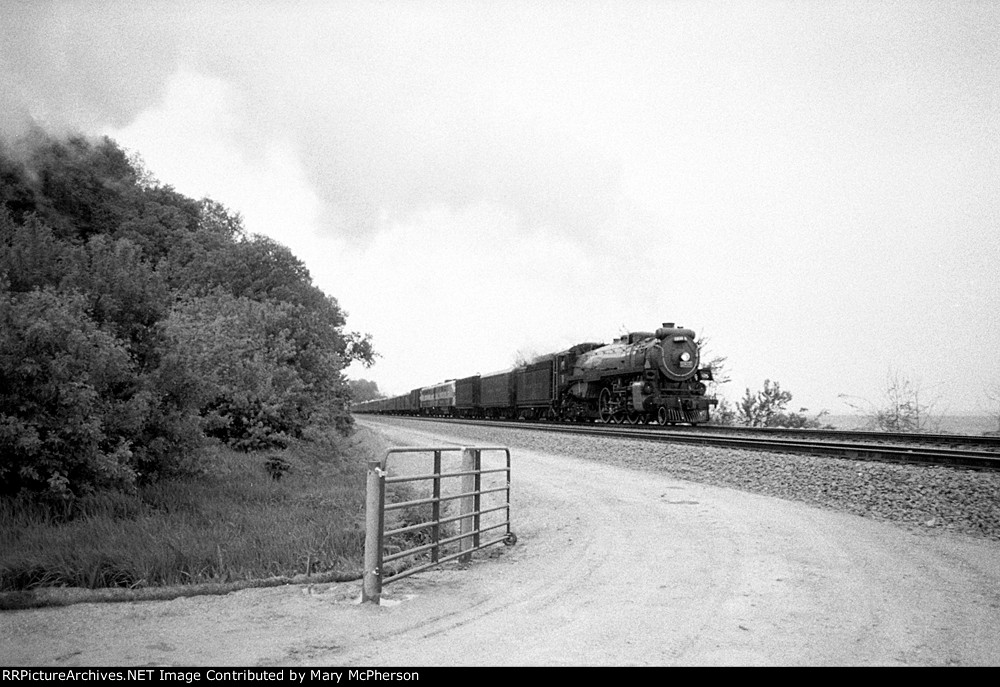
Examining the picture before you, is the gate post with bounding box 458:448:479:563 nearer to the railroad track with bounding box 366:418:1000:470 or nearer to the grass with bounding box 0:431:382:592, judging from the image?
the grass with bounding box 0:431:382:592

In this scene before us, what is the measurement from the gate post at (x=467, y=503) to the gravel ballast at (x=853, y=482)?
5627mm

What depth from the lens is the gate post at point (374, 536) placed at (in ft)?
16.9

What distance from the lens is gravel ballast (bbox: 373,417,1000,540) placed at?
8.26 meters

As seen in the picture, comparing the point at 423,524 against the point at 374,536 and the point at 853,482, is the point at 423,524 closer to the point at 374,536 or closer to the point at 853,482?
the point at 374,536

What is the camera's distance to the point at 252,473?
11266mm

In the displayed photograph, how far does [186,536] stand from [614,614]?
15.2 ft

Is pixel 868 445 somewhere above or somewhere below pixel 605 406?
below

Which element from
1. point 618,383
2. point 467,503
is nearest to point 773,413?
point 618,383

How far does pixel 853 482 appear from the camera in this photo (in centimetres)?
982
